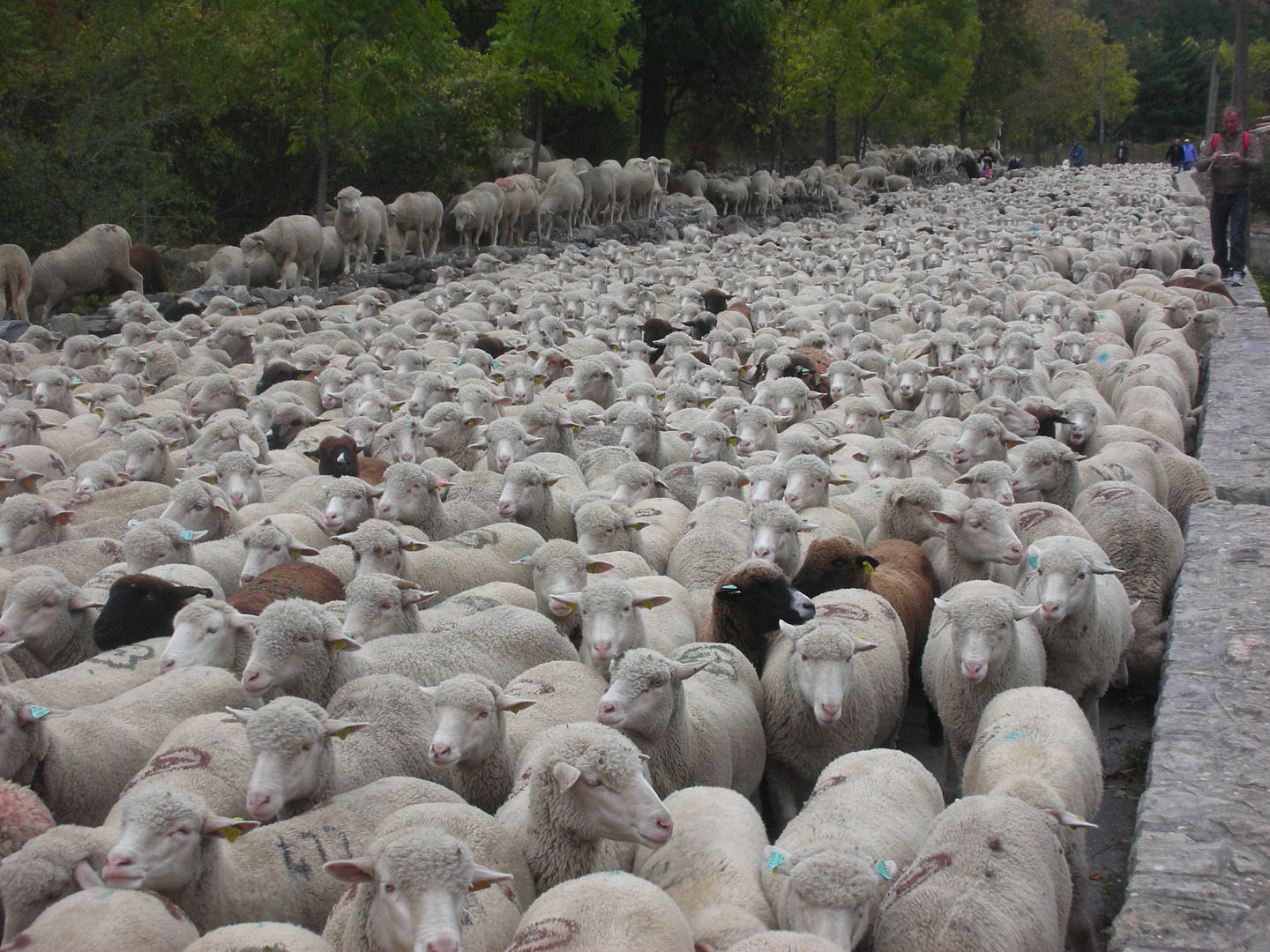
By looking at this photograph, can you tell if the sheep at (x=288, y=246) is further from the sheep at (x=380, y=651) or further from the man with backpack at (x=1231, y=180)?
the man with backpack at (x=1231, y=180)

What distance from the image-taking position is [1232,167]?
45.2 feet

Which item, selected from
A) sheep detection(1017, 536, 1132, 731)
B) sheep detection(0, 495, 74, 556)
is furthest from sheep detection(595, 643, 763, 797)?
sheep detection(0, 495, 74, 556)

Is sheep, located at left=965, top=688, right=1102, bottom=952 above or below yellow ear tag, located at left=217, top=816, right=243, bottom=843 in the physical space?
below

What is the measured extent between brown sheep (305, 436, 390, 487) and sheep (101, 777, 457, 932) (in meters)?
3.94

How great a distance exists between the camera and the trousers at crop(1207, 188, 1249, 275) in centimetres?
1447

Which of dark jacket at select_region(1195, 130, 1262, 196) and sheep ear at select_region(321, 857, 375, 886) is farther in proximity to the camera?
dark jacket at select_region(1195, 130, 1262, 196)

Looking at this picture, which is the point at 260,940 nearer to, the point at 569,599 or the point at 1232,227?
the point at 569,599

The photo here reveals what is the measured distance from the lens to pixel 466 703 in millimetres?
3668

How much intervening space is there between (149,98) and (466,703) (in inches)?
767

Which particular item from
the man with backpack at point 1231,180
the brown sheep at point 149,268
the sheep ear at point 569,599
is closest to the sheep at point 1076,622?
the sheep ear at point 569,599

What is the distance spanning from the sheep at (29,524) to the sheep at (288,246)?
1055 cm

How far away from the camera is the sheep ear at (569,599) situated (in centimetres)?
461

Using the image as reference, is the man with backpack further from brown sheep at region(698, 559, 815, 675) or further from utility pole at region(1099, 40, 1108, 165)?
utility pole at region(1099, 40, 1108, 165)

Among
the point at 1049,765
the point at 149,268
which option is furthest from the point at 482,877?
the point at 149,268
